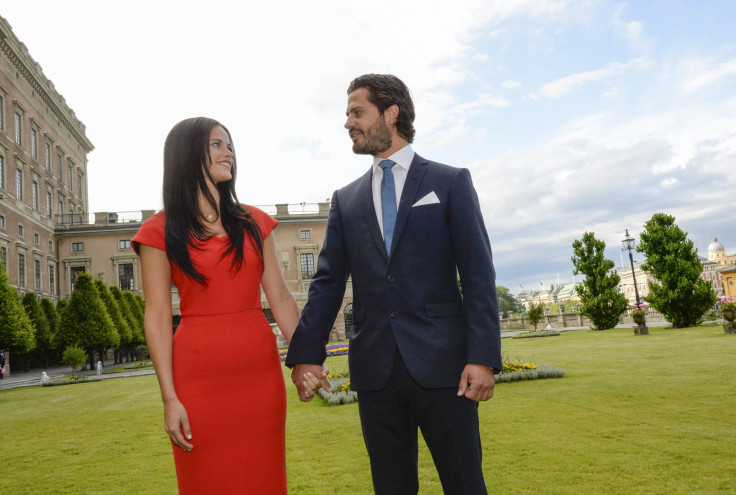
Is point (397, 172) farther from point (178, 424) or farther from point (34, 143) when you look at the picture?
point (34, 143)

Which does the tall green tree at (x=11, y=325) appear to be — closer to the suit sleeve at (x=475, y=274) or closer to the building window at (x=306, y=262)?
the suit sleeve at (x=475, y=274)

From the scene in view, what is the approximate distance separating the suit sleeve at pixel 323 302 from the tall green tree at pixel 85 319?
30.9 meters

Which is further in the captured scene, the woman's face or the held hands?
the woman's face

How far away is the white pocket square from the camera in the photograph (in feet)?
8.67

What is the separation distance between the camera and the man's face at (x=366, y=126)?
110 inches

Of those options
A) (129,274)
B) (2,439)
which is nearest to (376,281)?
(2,439)

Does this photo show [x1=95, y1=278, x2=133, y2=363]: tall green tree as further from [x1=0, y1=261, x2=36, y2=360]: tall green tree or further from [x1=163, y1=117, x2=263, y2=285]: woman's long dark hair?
[x1=163, y1=117, x2=263, y2=285]: woman's long dark hair

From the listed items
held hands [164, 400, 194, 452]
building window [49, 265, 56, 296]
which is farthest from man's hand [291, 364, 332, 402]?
building window [49, 265, 56, 296]

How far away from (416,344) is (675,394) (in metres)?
8.00

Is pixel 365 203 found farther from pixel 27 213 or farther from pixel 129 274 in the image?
pixel 129 274

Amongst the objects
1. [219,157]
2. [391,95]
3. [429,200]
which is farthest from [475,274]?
[219,157]

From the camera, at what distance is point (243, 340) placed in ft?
8.13

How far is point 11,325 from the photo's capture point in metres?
21.7

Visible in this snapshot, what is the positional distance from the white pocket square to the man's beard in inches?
14.1
